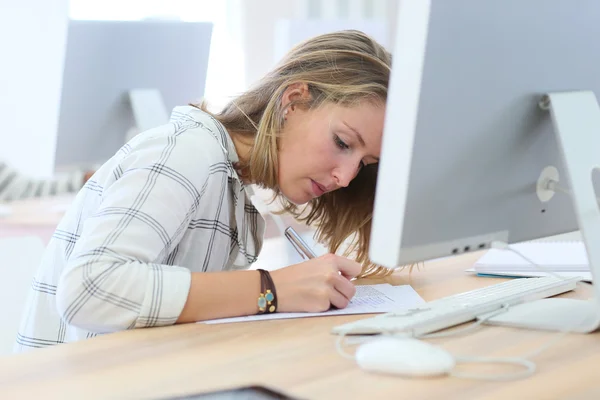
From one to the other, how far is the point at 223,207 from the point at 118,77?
36.5 inches

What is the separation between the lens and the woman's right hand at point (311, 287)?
41.7 inches

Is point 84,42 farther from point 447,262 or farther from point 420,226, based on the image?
point 420,226

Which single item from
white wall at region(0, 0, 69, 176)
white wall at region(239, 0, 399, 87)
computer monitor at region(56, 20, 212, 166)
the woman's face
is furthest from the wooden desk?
white wall at region(239, 0, 399, 87)

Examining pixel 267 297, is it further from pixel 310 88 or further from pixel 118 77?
pixel 118 77

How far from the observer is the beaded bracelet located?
1052 mm

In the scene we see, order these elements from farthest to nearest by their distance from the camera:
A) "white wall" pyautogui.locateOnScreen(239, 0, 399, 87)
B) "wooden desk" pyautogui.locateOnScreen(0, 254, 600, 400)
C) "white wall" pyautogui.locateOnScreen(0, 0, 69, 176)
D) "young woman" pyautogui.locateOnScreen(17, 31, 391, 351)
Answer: "white wall" pyautogui.locateOnScreen(239, 0, 399, 87)
"white wall" pyautogui.locateOnScreen(0, 0, 69, 176)
"young woman" pyautogui.locateOnScreen(17, 31, 391, 351)
"wooden desk" pyautogui.locateOnScreen(0, 254, 600, 400)

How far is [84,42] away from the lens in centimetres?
197

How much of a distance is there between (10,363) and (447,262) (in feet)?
2.94

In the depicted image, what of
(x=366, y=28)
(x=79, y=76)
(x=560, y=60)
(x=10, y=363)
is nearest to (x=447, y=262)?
(x=560, y=60)

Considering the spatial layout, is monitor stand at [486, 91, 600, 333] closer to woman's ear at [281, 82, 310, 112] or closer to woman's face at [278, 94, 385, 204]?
woman's face at [278, 94, 385, 204]

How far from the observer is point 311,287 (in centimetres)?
107

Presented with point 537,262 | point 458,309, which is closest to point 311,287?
point 458,309

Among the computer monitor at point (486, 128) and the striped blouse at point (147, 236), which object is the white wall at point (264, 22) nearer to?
the striped blouse at point (147, 236)

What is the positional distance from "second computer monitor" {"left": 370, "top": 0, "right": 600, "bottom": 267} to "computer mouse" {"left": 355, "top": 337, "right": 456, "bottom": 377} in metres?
0.08
